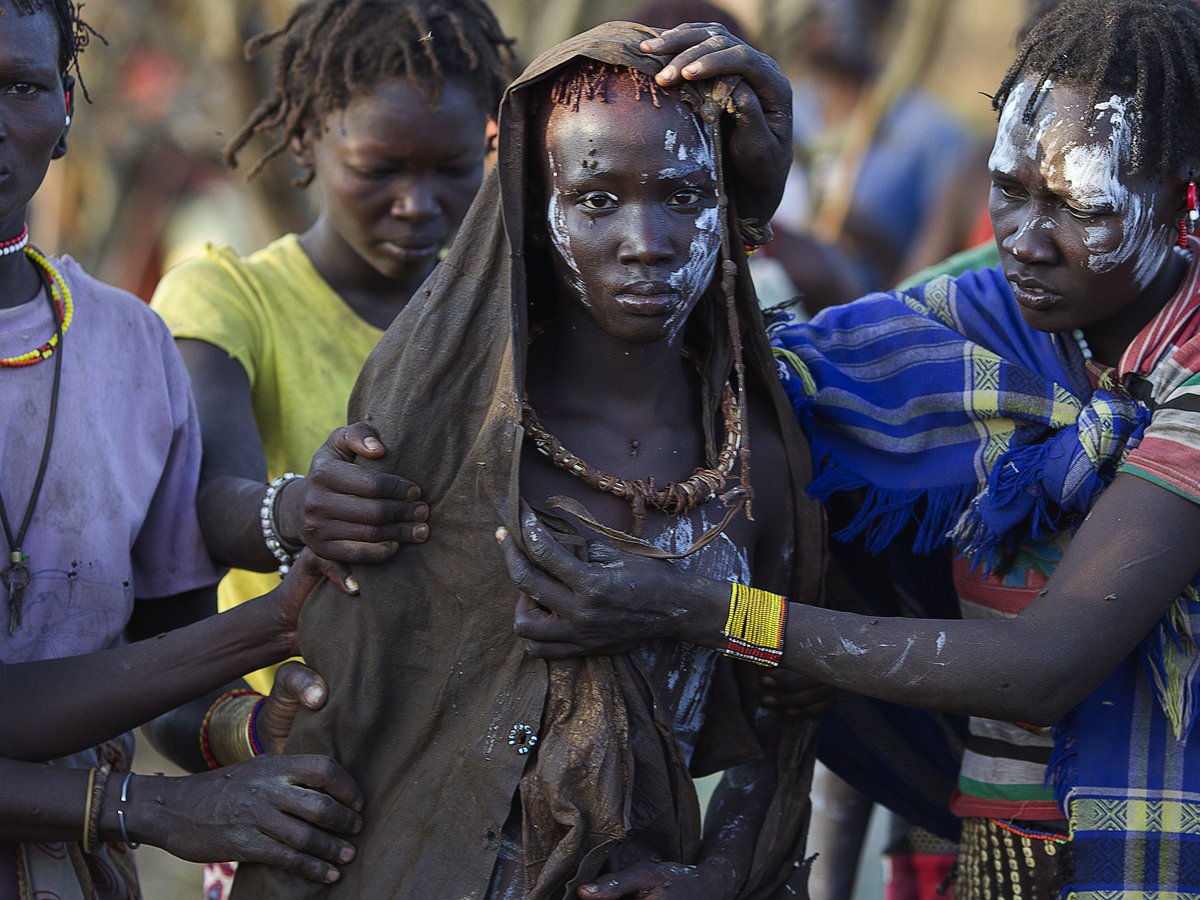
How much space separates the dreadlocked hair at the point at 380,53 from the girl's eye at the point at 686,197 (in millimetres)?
1125

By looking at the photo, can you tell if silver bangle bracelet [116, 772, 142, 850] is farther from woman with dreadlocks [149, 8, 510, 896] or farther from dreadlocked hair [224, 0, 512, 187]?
dreadlocked hair [224, 0, 512, 187]

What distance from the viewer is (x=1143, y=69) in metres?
2.79

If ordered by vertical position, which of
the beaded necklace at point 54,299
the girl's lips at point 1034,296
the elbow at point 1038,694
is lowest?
the elbow at point 1038,694

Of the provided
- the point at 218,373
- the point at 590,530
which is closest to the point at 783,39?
the point at 218,373

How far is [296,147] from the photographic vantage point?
3902 mm

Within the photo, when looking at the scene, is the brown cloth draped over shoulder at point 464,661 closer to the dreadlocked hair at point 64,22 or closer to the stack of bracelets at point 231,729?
the stack of bracelets at point 231,729

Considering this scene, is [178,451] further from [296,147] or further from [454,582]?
[296,147]

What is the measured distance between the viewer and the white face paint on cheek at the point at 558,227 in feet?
8.81

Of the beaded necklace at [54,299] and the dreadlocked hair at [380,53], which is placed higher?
the dreadlocked hair at [380,53]

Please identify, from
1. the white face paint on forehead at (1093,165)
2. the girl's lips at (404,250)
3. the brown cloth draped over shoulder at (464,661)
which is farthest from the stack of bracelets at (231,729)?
the white face paint on forehead at (1093,165)

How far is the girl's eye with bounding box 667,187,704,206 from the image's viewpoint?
8.76 ft

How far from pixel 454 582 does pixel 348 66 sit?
1.50 metres

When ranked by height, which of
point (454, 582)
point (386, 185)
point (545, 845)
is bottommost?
point (545, 845)

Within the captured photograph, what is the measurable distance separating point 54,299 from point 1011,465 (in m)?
1.80
